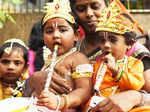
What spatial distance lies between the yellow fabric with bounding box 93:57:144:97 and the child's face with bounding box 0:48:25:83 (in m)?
1.18

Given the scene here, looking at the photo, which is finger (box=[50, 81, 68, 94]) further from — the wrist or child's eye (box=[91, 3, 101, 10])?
child's eye (box=[91, 3, 101, 10])

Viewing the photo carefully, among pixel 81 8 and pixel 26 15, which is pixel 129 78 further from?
pixel 26 15

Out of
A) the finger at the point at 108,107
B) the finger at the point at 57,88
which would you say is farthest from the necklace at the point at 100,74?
the finger at the point at 57,88

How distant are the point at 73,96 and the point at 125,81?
46 centimetres

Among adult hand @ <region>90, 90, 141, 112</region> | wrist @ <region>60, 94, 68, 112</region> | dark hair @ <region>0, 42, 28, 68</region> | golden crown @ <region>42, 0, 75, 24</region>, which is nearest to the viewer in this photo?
wrist @ <region>60, 94, 68, 112</region>

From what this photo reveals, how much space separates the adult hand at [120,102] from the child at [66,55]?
0.52ft

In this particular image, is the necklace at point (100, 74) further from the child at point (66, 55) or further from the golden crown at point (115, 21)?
the golden crown at point (115, 21)

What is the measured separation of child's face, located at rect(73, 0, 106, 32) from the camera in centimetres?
324

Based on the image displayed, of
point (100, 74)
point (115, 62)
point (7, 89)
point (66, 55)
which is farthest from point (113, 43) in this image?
point (7, 89)

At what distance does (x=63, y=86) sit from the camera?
2.63 meters

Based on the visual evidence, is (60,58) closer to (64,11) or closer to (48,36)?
(48,36)

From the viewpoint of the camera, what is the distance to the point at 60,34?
2781 mm

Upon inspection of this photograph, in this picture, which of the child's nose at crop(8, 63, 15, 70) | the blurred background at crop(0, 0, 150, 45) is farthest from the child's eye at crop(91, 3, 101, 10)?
the child's nose at crop(8, 63, 15, 70)

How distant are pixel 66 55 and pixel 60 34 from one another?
190 millimetres
